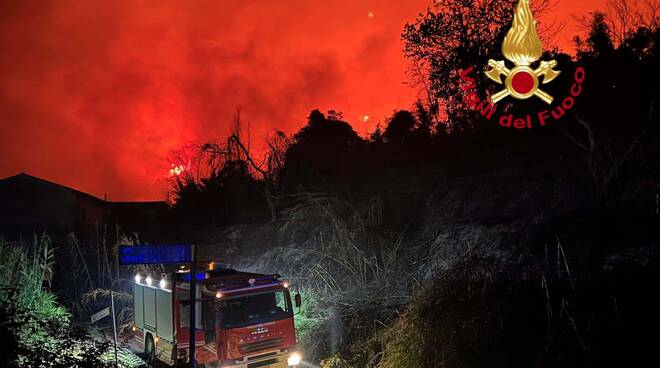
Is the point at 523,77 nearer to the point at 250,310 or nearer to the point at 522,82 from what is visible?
the point at 522,82

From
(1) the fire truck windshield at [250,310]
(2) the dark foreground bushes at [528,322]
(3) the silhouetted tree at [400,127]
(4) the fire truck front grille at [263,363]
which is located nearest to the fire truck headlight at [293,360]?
(4) the fire truck front grille at [263,363]

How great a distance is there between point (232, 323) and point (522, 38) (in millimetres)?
9527

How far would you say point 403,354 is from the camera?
7762mm

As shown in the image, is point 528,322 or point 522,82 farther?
point 522,82

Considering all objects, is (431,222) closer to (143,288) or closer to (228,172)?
(143,288)

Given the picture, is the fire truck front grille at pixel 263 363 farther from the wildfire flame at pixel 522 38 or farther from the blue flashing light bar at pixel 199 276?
the wildfire flame at pixel 522 38

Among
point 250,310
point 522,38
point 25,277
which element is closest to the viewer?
point 250,310

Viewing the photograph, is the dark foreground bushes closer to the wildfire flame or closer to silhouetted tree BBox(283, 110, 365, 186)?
the wildfire flame

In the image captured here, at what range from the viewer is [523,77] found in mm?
15859

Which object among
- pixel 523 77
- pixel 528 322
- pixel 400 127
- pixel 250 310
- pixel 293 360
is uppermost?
pixel 400 127

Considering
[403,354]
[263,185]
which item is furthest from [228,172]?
[403,354]

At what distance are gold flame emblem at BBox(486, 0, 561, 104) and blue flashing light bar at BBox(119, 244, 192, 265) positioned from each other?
32.7ft

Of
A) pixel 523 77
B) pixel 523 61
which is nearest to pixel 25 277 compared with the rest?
pixel 523 61

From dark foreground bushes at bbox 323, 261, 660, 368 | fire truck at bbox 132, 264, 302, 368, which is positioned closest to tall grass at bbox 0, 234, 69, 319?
fire truck at bbox 132, 264, 302, 368
